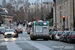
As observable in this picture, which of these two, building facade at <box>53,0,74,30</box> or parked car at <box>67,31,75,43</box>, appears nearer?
parked car at <box>67,31,75,43</box>

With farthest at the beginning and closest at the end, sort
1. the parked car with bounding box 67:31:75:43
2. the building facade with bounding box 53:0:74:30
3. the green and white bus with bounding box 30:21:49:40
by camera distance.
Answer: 1. the building facade with bounding box 53:0:74:30
2. the green and white bus with bounding box 30:21:49:40
3. the parked car with bounding box 67:31:75:43

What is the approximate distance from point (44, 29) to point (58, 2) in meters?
45.3

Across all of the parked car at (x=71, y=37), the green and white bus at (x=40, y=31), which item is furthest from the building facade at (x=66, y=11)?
the parked car at (x=71, y=37)

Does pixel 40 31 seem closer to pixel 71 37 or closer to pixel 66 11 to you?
pixel 71 37

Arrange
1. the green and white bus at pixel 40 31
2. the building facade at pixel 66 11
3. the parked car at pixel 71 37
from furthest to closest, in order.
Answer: the building facade at pixel 66 11 < the green and white bus at pixel 40 31 < the parked car at pixel 71 37

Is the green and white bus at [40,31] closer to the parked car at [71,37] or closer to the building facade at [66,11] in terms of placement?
the parked car at [71,37]

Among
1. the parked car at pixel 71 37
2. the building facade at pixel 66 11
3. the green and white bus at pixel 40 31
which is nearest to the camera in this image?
the parked car at pixel 71 37

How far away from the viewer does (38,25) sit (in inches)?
1369

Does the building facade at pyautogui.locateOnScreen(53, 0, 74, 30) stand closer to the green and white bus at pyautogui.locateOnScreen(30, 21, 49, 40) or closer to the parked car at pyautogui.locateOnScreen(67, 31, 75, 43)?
the green and white bus at pyautogui.locateOnScreen(30, 21, 49, 40)

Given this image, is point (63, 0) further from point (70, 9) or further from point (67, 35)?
point (67, 35)

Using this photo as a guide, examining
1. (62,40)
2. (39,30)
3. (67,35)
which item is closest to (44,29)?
(39,30)

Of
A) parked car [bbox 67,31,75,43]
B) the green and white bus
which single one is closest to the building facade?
the green and white bus

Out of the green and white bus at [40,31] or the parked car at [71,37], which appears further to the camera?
the green and white bus at [40,31]

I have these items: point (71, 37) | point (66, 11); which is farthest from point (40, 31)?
point (66, 11)
